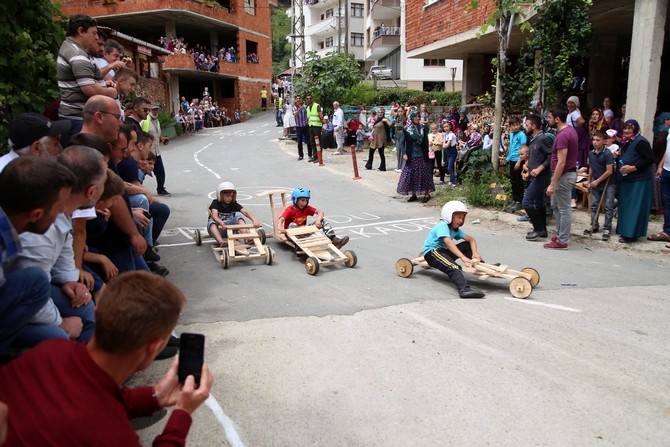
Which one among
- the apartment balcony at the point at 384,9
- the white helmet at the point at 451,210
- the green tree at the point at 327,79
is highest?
the apartment balcony at the point at 384,9

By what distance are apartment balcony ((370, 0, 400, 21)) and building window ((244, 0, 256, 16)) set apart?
10.5 meters

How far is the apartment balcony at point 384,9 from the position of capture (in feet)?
143

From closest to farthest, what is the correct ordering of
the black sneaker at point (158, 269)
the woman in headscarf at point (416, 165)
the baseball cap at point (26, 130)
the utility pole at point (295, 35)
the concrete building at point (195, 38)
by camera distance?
the baseball cap at point (26, 130)
the black sneaker at point (158, 269)
the woman in headscarf at point (416, 165)
the concrete building at point (195, 38)
the utility pole at point (295, 35)

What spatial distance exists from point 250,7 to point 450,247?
38060 mm

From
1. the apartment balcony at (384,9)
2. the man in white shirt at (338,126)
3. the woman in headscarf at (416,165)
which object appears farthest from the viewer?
the apartment balcony at (384,9)

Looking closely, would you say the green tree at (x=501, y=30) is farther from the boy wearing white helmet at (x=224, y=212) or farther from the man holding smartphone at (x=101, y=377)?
the man holding smartphone at (x=101, y=377)

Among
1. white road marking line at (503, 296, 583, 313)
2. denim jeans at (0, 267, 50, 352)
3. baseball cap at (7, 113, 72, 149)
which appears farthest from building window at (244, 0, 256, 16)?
denim jeans at (0, 267, 50, 352)

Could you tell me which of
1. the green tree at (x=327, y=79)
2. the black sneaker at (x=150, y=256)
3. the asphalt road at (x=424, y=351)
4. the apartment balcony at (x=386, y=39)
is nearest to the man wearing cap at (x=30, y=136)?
the asphalt road at (x=424, y=351)

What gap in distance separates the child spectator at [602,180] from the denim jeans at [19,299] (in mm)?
8276

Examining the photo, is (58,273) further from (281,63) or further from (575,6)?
(281,63)

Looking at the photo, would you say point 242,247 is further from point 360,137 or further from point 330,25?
point 330,25

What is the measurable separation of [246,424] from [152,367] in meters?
1.11

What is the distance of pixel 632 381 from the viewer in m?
3.87

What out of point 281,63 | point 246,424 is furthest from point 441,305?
point 281,63
